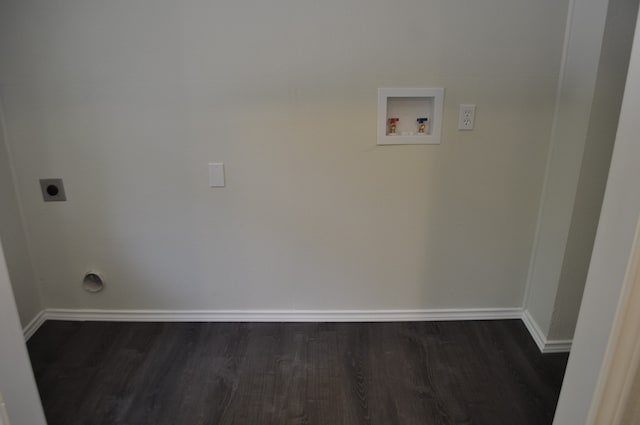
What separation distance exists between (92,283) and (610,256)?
7.75 feet

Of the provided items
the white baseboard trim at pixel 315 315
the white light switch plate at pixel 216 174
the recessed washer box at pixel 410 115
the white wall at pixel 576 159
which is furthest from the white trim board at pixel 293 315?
the recessed washer box at pixel 410 115

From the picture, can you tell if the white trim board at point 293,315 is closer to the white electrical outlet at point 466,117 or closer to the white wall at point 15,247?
the white wall at point 15,247

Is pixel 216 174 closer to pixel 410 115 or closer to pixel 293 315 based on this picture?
pixel 293 315

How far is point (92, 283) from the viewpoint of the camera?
7.11ft

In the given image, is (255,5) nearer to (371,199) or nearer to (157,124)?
(157,124)

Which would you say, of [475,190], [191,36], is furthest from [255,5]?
[475,190]

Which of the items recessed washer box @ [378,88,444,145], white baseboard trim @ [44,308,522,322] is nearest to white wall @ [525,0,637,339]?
white baseboard trim @ [44,308,522,322]

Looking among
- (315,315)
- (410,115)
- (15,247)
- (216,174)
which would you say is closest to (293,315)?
(315,315)

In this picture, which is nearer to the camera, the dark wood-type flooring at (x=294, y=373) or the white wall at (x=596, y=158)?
the white wall at (x=596, y=158)

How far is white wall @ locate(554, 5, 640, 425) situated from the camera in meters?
0.78

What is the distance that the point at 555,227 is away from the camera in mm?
1866

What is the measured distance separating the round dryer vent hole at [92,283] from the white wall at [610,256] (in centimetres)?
222

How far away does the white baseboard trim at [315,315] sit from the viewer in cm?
219

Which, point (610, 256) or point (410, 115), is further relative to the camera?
point (410, 115)
